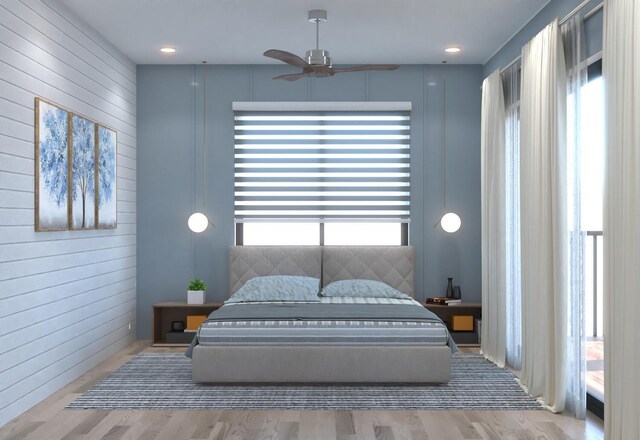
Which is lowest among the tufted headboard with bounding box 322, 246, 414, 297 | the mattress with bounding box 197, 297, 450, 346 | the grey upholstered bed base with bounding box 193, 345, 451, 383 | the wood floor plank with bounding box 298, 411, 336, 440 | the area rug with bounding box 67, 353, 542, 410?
the wood floor plank with bounding box 298, 411, 336, 440

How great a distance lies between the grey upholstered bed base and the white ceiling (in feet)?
8.36

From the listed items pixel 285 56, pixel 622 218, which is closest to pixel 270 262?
pixel 285 56

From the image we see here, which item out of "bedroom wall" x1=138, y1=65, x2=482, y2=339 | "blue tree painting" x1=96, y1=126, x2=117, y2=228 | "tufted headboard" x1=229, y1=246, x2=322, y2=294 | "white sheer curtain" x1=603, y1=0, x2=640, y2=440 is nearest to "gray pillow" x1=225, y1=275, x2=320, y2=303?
"tufted headboard" x1=229, y1=246, x2=322, y2=294

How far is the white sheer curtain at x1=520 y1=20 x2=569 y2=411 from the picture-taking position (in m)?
4.33

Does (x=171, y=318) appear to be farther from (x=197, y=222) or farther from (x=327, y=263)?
(x=327, y=263)

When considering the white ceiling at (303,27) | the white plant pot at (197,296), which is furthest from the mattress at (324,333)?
the white ceiling at (303,27)

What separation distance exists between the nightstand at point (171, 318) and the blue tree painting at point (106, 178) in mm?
1034

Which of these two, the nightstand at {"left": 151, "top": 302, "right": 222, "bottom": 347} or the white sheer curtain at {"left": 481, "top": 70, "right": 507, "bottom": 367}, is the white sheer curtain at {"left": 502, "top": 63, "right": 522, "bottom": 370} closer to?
the white sheer curtain at {"left": 481, "top": 70, "right": 507, "bottom": 367}

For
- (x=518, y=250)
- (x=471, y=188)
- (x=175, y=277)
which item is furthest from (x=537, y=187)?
(x=175, y=277)

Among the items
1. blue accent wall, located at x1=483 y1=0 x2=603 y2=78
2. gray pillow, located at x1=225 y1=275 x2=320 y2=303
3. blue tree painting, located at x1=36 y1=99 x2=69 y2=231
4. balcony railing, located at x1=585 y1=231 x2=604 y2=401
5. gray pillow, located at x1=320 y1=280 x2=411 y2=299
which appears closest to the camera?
blue accent wall, located at x1=483 y1=0 x2=603 y2=78

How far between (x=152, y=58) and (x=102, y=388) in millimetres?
3332

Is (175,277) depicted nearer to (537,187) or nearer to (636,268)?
(537,187)

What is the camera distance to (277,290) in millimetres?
6223

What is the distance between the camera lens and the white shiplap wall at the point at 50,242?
4.19m
